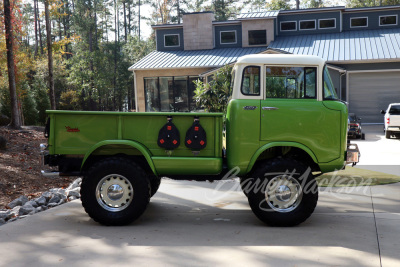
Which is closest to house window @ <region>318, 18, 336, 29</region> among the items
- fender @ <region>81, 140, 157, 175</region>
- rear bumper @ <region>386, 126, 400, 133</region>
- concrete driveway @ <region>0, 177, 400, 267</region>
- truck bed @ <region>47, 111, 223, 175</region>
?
rear bumper @ <region>386, 126, 400, 133</region>

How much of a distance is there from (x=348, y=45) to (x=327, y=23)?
3.44 m

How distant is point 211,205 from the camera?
762 centimetres

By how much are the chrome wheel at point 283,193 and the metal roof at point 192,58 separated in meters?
21.8

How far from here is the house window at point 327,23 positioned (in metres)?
30.2

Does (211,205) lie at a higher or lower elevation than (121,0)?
lower

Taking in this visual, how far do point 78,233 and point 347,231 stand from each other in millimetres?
3644

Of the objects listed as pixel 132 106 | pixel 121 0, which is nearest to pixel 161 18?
pixel 121 0

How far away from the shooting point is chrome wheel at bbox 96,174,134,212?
6223 mm

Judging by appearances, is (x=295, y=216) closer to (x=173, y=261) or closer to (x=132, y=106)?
(x=173, y=261)

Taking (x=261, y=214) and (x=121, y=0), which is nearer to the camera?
(x=261, y=214)

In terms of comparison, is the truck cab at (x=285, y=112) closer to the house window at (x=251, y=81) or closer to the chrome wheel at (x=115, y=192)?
the house window at (x=251, y=81)

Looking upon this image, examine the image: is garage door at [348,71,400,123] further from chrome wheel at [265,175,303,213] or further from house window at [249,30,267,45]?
chrome wheel at [265,175,303,213]

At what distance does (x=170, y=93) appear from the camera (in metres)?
29.8

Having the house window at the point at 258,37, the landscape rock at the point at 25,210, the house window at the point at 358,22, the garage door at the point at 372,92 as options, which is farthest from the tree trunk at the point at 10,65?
the house window at the point at 358,22
